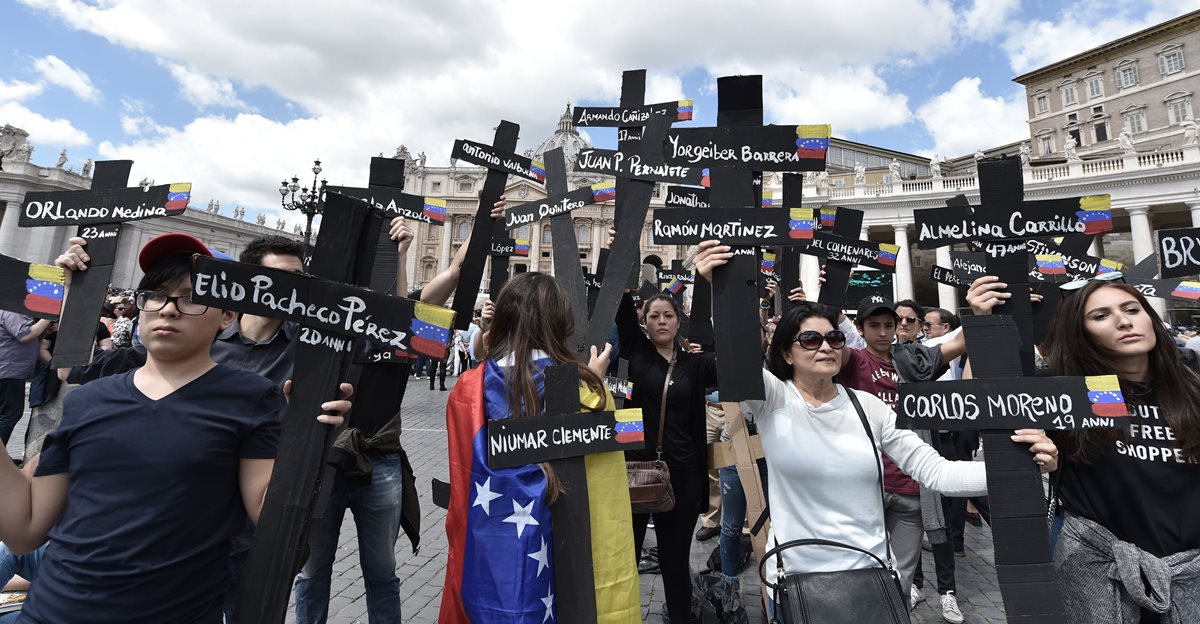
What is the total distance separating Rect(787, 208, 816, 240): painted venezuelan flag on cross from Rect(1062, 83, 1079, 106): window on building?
191ft

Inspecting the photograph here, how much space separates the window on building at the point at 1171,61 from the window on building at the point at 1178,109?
2160 millimetres

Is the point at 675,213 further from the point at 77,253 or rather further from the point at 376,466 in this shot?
the point at 77,253

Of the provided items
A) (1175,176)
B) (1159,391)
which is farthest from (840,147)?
(1159,391)

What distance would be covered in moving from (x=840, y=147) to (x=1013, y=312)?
190 ft

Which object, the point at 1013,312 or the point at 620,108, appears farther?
the point at 620,108

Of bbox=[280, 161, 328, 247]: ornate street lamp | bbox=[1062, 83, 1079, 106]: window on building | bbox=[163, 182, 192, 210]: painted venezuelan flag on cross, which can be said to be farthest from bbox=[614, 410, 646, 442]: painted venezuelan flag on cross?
bbox=[1062, 83, 1079, 106]: window on building

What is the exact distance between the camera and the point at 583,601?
1904 millimetres

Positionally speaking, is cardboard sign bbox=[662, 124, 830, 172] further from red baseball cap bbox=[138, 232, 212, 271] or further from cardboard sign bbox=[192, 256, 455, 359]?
red baseball cap bbox=[138, 232, 212, 271]

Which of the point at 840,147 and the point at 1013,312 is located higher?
the point at 840,147

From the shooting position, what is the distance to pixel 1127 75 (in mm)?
39844

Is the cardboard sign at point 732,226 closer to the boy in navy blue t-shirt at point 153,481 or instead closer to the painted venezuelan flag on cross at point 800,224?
the painted venezuelan flag on cross at point 800,224

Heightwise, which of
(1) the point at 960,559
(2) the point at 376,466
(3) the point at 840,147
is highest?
(3) the point at 840,147

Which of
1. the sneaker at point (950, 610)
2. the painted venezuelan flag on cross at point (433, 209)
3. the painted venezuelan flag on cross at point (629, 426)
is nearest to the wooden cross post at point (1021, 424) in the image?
the painted venezuelan flag on cross at point (629, 426)

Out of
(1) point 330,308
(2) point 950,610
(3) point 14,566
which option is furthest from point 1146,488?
(3) point 14,566
